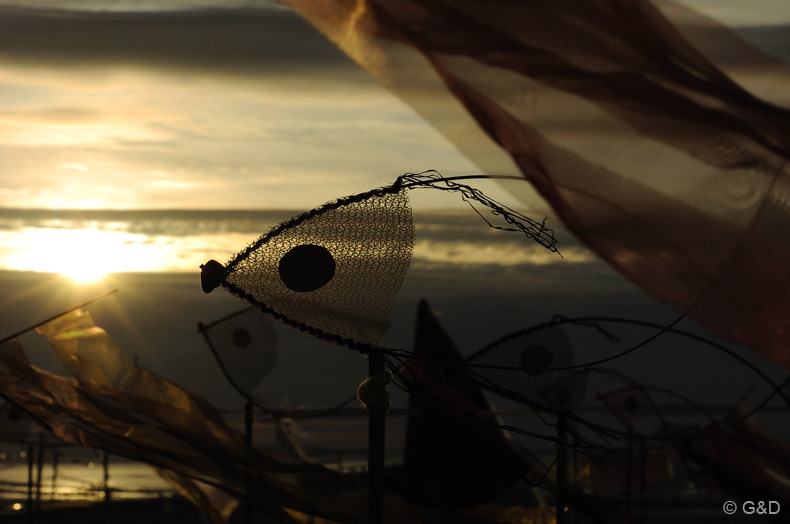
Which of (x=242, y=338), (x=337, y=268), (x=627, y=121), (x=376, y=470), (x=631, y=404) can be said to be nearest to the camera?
(x=376, y=470)

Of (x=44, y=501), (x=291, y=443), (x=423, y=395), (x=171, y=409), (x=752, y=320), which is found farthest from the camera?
(x=44, y=501)

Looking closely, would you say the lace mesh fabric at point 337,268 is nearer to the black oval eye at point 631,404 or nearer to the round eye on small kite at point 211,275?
the round eye on small kite at point 211,275

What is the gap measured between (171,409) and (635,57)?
3.80m

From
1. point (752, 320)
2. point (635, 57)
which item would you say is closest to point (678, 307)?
point (752, 320)

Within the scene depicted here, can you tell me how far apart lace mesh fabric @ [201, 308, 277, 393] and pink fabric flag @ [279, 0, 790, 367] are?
171 inches

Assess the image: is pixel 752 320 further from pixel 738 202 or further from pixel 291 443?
pixel 291 443

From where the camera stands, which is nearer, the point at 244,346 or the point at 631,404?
the point at 244,346

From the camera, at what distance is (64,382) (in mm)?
6184

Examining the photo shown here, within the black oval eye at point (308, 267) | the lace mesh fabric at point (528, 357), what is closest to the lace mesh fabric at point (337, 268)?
the black oval eye at point (308, 267)

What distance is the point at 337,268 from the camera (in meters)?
3.14

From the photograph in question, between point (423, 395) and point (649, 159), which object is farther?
point (649, 159)

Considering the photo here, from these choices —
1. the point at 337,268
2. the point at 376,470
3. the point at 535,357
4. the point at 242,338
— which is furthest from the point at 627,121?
the point at 242,338

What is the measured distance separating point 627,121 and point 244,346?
4985mm

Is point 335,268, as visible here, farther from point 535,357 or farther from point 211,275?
point 535,357
